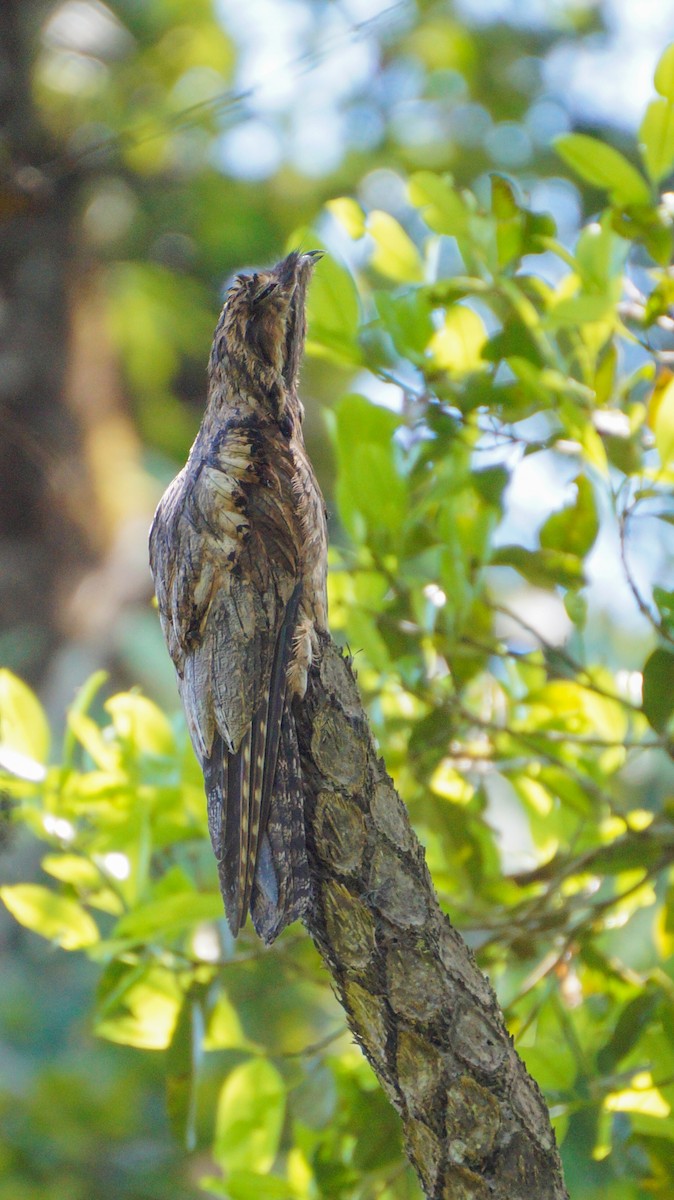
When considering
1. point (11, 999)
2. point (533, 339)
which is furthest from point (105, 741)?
point (11, 999)

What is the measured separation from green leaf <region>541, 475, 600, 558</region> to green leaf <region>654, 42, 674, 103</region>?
0.57m

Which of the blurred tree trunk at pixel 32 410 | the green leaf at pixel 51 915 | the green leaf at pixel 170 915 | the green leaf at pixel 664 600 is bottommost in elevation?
the green leaf at pixel 170 915

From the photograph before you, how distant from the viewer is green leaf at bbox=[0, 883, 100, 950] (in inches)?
68.8

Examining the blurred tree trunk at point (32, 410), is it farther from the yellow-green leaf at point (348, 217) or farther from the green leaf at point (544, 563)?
the green leaf at point (544, 563)

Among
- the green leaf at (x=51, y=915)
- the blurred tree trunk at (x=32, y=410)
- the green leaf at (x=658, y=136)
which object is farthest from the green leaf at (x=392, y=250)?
the blurred tree trunk at (x=32, y=410)

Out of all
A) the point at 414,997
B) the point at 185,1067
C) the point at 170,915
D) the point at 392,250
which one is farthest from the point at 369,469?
the point at 185,1067

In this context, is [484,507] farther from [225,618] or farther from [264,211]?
[264,211]

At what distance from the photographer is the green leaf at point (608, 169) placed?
1630 mm

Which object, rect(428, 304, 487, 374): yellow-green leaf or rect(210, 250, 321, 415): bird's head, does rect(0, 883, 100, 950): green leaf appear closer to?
rect(210, 250, 321, 415): bird's head

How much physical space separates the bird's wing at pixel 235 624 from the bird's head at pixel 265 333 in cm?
22

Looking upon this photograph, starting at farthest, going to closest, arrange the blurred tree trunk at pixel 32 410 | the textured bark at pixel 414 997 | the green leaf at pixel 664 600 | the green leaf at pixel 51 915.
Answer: the blurred tree trunk at pixel 32 410 < the green leaf at pixel 51 915 < the green leaf at pixel 664 600 < the textured bark at pixel 414 997

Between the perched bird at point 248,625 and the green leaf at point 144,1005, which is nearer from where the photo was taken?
the perched bird at point 248,625

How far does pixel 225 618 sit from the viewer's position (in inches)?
49.9

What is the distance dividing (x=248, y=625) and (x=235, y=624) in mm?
17
